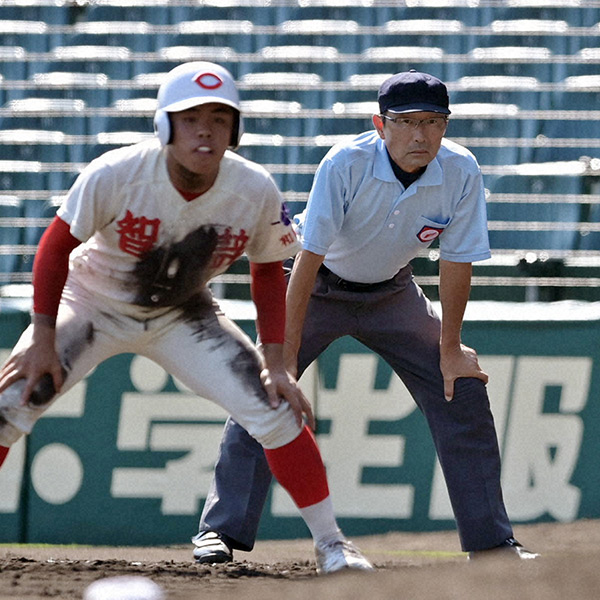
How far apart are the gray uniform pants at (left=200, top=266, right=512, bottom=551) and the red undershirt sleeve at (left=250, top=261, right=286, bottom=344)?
1.83 feet

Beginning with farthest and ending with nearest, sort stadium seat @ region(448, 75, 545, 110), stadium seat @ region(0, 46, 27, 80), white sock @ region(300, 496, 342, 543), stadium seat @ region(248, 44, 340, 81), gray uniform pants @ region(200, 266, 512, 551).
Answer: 1. stadium seat @ region(0, 46, 27, 80)
2. stadium seat @ region(248, 44, 340, 81)
3. stadium seat @ region(448, 75, 545, 110)
4. gray uniform pants @ region(200, 266, 512, 551)
5. white sock @ region(300, 496, 342, 543)

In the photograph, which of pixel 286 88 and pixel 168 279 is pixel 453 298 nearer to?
pixel 168 279

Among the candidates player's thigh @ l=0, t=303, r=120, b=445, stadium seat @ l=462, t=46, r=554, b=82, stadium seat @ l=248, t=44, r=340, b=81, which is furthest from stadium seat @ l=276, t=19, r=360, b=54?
player's thigh @ l=0, t=303, r=120, b=445

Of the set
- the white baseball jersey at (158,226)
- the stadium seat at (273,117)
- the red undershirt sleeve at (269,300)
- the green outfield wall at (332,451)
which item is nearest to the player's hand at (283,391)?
the red undershirt sleeve at (269,300)

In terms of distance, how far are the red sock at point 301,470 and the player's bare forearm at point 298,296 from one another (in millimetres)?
436

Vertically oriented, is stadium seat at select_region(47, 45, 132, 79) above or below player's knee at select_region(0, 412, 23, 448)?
above

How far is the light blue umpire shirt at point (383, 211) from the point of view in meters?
4.14

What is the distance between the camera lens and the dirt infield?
2.76 m

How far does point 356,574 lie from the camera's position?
11.1 ft

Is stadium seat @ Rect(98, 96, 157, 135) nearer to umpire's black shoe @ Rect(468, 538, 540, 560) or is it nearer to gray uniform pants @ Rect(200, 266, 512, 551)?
gray uniform pants @ Rect(200, 266, 512, 551)

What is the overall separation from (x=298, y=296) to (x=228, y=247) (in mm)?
469

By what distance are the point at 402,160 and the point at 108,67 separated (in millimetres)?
5561

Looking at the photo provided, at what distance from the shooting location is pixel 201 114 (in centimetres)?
352

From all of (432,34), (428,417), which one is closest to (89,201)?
(428,417)
